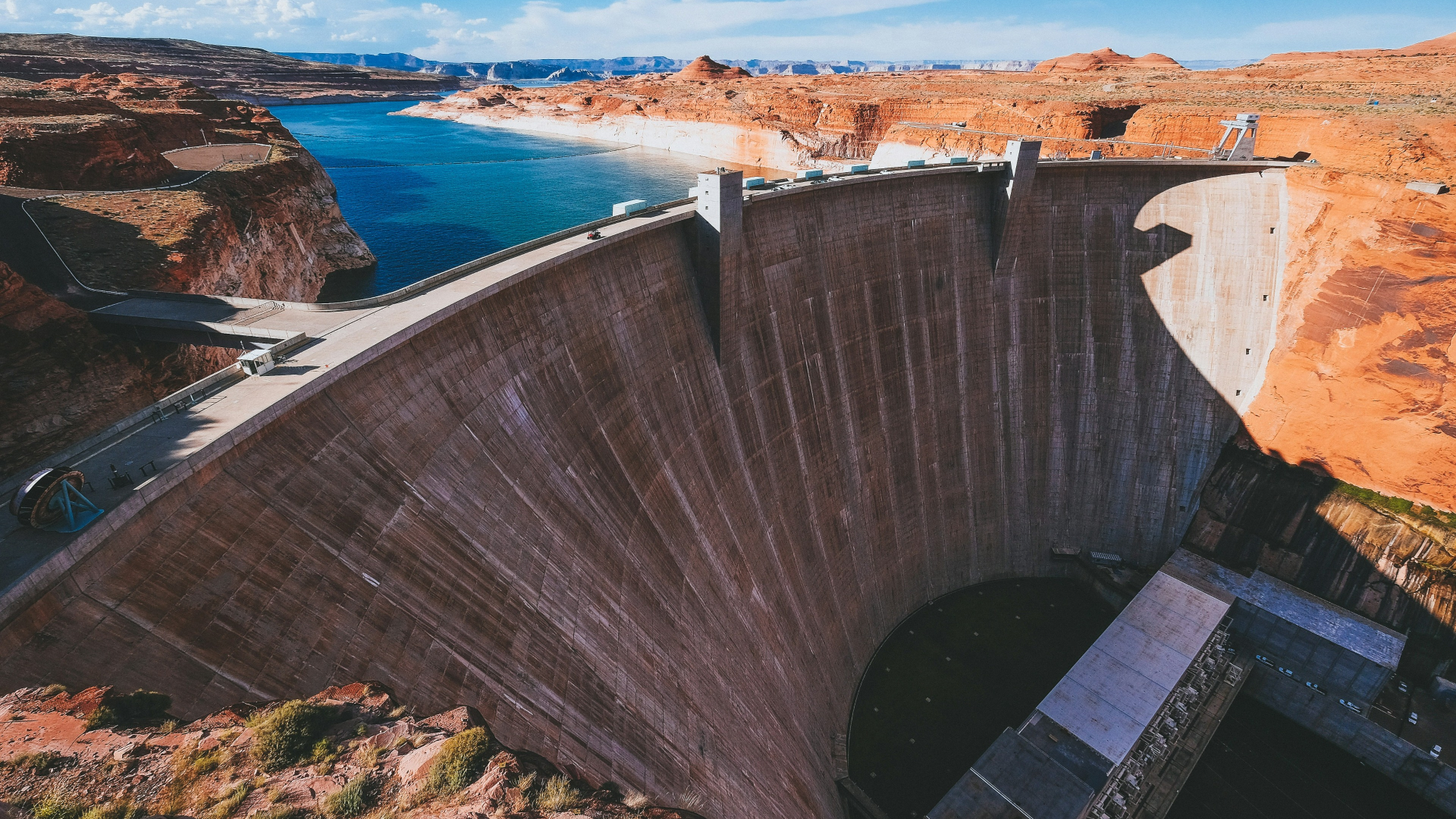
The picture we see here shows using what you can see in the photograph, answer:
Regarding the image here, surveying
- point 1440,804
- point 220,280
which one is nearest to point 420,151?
point 220,280

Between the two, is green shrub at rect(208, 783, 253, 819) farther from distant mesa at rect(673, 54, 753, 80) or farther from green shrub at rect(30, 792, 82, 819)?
distant mesa at rect(673, 54, 753, 80)

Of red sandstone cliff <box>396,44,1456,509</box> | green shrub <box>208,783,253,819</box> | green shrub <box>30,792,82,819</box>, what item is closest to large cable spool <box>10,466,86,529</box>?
green shrub <box>30,792,82,819</box>

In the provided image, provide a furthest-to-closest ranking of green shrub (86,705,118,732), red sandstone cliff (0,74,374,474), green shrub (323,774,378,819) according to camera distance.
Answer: red sandstone cliff (0,74,374,474)
green shrub (86,705,118,732)
green shrub (323,774,378,819)

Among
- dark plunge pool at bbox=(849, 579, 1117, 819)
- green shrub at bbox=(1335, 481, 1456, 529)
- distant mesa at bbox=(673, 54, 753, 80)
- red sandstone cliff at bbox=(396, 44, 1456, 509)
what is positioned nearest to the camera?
Result: dark plunge pool at bbox=(849, 579, 1117, 819)

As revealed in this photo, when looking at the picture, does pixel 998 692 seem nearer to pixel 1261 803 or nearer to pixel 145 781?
pixel 1261 803

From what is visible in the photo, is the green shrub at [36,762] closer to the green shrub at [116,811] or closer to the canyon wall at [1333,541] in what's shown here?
the green shrub at [116,811]

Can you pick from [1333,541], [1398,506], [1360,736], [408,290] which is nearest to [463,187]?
[408,290]
